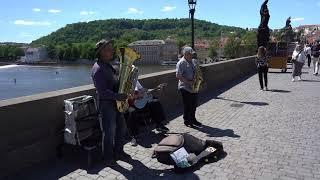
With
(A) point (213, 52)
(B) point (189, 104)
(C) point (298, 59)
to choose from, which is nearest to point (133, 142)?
(B) point (189, 104)

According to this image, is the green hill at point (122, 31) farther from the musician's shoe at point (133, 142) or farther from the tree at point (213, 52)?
the musician's shoe at point (133, 142)

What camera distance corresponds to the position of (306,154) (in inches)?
248

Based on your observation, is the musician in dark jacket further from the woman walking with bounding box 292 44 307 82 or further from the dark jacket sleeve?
the woman walking with bounding box 292 44 307 82

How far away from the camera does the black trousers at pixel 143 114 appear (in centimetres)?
720

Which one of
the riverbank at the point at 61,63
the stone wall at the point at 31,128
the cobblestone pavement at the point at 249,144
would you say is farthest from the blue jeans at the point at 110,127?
the riverbank at the point at 61,63

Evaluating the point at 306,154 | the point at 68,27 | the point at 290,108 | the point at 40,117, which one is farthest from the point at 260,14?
the point at 68,27

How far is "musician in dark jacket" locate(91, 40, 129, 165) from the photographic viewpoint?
18.2ft

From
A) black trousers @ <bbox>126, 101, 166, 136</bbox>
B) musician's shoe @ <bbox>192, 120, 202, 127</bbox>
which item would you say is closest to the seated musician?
black trousers @ <bbox>126, 101, 166, 136</bbox>

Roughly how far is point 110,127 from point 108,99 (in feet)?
1.33

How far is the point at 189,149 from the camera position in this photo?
612 cm

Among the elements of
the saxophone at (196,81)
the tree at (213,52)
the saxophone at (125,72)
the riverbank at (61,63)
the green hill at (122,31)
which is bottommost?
the riverbank at (61,63)

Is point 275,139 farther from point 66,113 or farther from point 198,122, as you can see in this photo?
point 66,113

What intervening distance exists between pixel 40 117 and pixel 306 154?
3985mm

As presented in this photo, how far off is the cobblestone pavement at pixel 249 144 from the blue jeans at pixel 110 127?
10.5 inches
